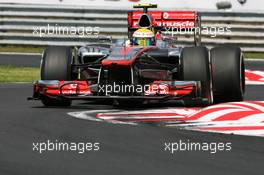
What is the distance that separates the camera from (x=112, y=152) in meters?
8.12

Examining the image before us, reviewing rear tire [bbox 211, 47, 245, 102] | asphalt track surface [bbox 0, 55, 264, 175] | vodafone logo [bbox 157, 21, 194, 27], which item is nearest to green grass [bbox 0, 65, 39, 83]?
vodafone logo [bbox 157, 21, 194, 27]

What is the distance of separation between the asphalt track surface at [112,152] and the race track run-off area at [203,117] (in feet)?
0.99

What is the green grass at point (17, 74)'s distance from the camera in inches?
691

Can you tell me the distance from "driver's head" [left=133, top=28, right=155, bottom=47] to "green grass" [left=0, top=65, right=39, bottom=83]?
12.7 ft

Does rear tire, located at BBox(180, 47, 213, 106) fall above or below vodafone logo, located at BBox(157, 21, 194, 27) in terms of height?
below

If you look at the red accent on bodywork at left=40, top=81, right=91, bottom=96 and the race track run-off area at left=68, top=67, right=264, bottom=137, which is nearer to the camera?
the race track run-off area at left=68, top=67, right=264, bottom=137

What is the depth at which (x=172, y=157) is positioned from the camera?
307 inches

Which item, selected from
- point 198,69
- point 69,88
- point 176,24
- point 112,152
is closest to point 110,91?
point 69,88

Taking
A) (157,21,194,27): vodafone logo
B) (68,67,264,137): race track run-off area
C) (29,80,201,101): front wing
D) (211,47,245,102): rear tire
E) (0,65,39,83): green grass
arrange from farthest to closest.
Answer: (0,65,39,83): green grass → (157,21,194,27): vodafone logo → (211,47,245,102): rear tire → (29,80,201,101): front wing → (68,67,264,137): race track run-off area

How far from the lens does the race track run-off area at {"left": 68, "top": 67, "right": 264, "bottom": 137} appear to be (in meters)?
9.83

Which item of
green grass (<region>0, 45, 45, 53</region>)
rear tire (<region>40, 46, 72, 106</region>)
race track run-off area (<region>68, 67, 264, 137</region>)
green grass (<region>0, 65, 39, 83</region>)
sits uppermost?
rear tire (<region>40, 46, 72, 106</region>)

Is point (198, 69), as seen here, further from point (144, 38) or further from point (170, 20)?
point (170, 20)

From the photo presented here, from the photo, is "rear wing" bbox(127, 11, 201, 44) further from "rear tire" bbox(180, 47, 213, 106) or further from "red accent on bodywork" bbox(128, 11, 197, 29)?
"rear tire" bbox(180, 47, 213, 106)

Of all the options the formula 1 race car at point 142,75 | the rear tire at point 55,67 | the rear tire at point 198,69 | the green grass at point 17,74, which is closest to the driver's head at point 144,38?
the formula 1 race car at point 142,75
